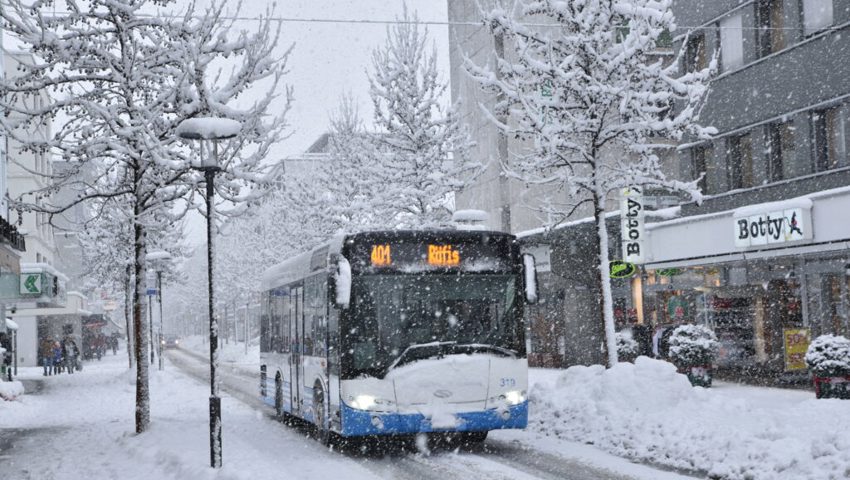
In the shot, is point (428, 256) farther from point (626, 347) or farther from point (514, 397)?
point (626, 347)

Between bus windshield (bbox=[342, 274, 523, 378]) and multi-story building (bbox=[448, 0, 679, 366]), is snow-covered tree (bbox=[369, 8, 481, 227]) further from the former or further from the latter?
bus windshield (bbox=[342, 274, 523, 378])

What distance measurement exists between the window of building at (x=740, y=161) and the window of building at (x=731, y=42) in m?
2.03

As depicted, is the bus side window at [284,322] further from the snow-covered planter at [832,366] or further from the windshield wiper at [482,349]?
the snow-covered planter at [832,366]

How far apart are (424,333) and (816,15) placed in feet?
50.1

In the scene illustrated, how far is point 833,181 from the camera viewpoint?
2252 centimetres

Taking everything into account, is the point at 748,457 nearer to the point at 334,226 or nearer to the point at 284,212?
the point at 334,226

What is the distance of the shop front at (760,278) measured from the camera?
22.5m

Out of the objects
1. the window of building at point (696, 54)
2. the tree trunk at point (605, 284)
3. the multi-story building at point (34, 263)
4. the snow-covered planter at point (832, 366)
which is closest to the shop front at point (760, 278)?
the window of building at point (696, 54)

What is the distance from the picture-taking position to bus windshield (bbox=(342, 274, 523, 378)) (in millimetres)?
13047

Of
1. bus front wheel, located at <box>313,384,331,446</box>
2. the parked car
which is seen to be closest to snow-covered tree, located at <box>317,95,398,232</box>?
bus front wheel, located at <box>313,384,331,446</box>

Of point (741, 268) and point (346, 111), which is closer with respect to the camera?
point (741, 268)

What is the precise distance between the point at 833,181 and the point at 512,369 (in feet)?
41.4

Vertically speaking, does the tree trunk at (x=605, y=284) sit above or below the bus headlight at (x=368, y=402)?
above

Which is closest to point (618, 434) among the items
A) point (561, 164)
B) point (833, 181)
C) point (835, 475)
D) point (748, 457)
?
point (748, 457)
